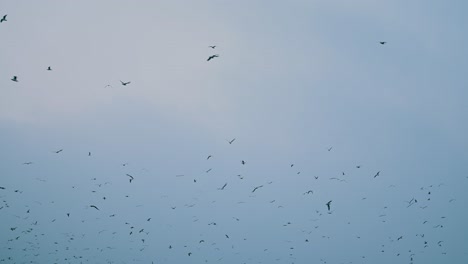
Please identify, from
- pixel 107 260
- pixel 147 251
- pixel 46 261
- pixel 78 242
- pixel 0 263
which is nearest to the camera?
pixel 0 263

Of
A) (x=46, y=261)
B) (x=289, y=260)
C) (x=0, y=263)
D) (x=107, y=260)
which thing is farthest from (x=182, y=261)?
(x=0, y=263)

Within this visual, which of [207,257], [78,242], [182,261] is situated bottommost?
[207,257]

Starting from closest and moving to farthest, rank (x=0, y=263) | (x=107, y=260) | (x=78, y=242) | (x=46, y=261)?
(x=0, y=263), (x=46, y=261), (x=107, y=260), (x=78, y=242)

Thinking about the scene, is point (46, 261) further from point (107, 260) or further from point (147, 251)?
point (147, 251)

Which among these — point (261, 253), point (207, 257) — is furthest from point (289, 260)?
point (207, 257)

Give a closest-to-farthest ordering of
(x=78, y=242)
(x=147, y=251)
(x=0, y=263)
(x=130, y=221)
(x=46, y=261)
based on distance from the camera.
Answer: (x=0, y=263)
(x=46, y=261)
(x=78, y=242)
(x=147, y=251)
(x=130, y=221)

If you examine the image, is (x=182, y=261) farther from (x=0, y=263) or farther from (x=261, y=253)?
(x=0, y=263)

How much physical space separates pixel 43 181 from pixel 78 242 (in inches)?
637

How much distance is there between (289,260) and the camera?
290 feet

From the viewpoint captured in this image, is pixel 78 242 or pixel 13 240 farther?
pixel 78 242

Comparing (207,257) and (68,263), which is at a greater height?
(68,263)

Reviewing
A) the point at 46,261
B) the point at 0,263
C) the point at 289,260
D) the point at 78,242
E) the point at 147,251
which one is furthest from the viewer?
the point at 289,260

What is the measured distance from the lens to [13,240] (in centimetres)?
5572

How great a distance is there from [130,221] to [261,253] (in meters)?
38.3
